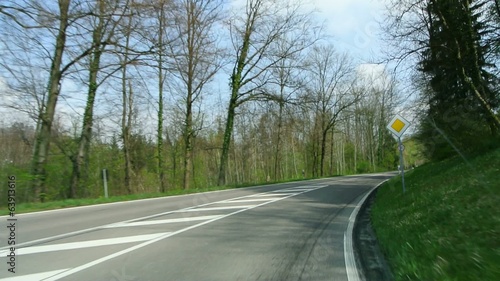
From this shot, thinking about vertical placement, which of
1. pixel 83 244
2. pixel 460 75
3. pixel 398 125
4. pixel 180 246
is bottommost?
pixel 180 246

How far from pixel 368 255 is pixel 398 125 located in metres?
7.65

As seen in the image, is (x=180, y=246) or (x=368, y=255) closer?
(x=368, y=255)

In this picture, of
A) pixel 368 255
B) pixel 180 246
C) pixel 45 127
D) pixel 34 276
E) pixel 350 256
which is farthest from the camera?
pixel 45 127

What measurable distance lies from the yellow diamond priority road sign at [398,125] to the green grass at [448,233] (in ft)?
8.71

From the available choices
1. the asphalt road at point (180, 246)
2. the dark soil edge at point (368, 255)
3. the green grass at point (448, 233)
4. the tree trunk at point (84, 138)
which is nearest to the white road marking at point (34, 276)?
the asphalt road at point (180, 246)

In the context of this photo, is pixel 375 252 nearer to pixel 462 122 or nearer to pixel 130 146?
pixel 462 122

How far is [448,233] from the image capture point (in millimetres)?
6754

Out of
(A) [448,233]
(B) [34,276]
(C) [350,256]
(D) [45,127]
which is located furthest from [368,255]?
(D) [45,127]

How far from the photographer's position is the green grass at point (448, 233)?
5.07 m

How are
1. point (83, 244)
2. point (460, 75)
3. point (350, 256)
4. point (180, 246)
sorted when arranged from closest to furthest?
point (350, 256) → point (180, 246) → point (83, 244) → point (460, 75)

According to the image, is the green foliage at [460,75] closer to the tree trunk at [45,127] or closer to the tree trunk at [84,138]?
the tree trunk at [45,127]

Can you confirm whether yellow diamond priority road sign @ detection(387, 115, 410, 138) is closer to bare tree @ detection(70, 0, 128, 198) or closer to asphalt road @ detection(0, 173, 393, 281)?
asphalt road @ detection(0, 173, 393, 281)

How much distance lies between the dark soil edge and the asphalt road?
0.24 m

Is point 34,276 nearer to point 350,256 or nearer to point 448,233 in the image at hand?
point 350,256
